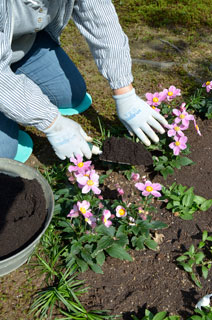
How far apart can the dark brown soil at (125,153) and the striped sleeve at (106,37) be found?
38 centimetres

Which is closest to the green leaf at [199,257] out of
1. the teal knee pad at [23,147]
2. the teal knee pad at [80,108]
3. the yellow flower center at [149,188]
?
the yellow flower center at [149,188]

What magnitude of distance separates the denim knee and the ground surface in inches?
6.5

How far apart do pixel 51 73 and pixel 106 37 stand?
2.41 ft

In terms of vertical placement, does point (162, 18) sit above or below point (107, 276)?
above

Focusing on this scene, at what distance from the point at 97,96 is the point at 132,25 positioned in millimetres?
1304

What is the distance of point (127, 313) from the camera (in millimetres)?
1770

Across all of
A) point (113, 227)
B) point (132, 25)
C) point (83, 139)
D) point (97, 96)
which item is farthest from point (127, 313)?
point (132, 25)

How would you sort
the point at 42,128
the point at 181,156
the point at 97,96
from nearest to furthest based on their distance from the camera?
the point at 42,128 < the point at 181,156 < the point at 97,96

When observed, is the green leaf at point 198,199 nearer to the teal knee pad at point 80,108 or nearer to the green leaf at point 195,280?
the green leaf at point 195,280

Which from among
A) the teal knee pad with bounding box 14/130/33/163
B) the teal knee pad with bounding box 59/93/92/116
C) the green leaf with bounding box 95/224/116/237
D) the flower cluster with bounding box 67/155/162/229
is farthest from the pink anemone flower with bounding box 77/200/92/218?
the teal knee pad with bounding box 59/93/92/116

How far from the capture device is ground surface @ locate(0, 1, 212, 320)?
1.82 meters

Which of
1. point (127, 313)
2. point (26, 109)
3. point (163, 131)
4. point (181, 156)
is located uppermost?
point (26, 109)

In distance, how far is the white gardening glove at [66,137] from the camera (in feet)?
6.93

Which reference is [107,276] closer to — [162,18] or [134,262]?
[134,262]
